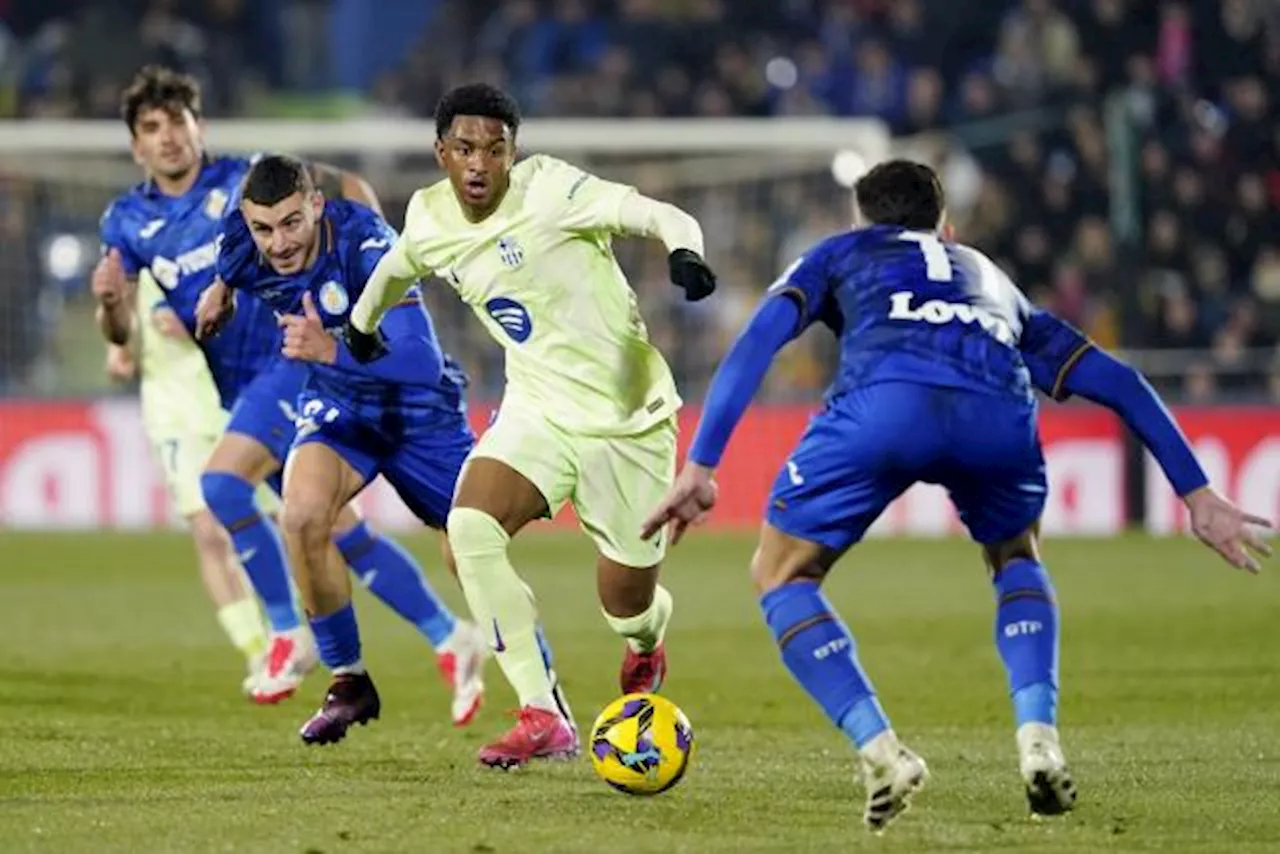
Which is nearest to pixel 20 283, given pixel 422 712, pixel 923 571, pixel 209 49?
pixel 209 49

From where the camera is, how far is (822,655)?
711 cm

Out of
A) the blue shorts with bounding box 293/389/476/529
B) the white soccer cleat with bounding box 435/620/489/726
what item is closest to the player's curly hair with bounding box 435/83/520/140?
the blue shorts with bounding box 293/389/476/529

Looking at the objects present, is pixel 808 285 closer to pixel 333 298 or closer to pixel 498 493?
pixel 498 493

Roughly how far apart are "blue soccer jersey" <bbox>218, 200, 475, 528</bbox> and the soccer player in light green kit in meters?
0.43

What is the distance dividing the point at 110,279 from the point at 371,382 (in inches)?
78.1

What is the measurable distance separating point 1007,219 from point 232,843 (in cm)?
1674

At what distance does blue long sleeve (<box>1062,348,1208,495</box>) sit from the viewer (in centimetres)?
718

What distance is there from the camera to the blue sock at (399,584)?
34.2 ft

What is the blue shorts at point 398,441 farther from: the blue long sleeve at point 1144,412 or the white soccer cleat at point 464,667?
the blue long sleeve at point 1144,412

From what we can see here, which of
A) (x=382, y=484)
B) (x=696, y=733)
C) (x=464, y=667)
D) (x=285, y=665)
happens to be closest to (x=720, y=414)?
(x=696, y=733)

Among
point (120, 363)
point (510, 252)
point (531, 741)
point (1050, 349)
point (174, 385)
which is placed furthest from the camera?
point (174, 385)

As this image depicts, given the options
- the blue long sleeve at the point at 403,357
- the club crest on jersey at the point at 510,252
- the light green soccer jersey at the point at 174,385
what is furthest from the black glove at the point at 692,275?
the light green soccer jersey at the point at 174,385

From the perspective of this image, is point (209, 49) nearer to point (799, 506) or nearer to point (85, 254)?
point (85, 254)

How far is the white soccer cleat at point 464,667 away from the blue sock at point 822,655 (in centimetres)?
307
